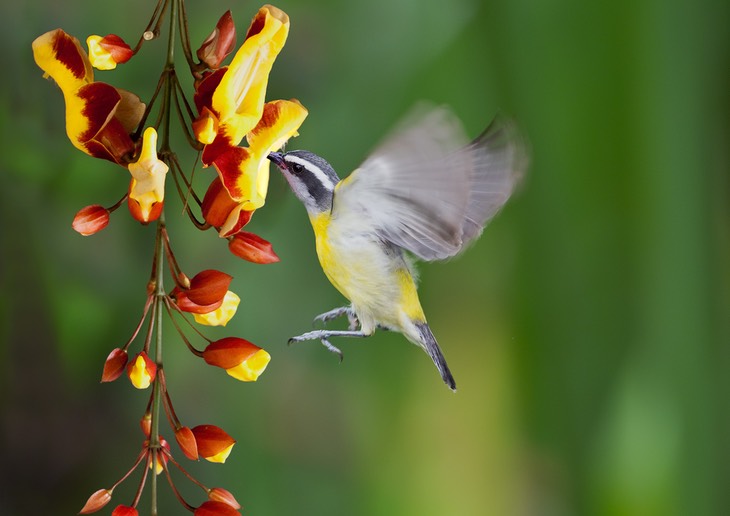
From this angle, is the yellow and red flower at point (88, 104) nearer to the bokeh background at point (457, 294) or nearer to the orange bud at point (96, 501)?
the orange bud at point (96, 501)

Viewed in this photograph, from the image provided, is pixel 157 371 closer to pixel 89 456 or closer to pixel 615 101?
pixel 89 456

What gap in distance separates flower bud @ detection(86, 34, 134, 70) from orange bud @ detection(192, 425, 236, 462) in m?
0.21

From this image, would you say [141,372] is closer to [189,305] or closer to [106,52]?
[189,305]

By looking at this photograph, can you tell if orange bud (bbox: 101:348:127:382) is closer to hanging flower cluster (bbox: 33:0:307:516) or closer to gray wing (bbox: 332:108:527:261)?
hanging flower cluster (bbox: 33:0:307:516)

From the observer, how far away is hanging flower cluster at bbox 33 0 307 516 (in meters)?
0.45

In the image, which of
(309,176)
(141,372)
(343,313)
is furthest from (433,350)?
(141,372)

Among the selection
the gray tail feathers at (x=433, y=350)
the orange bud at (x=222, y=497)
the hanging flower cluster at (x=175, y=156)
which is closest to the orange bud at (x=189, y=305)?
the hanging flower cluster at (x=175, y=156)

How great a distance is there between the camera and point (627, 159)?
1.08 m

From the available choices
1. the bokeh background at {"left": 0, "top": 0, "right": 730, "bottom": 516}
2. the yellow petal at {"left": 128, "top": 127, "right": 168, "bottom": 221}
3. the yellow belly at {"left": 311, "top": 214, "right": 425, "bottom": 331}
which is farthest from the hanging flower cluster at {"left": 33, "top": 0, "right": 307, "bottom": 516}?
the bokeh background at {"left": 0, "top": 0, "right": 730, "bottom": 516}

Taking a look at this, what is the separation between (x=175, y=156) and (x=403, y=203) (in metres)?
0.15

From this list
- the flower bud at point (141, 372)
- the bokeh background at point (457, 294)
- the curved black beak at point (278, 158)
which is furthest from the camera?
the bokeh background at point (457, 294)

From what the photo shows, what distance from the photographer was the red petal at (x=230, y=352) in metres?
0.49

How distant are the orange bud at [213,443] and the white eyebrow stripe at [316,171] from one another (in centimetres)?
18

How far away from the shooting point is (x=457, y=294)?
1.01m
